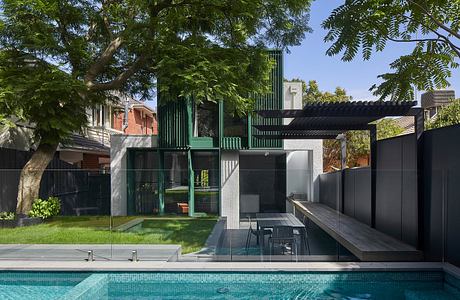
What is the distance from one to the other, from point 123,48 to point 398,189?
10.8m

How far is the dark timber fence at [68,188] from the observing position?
10945mm

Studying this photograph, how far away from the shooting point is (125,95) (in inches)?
659

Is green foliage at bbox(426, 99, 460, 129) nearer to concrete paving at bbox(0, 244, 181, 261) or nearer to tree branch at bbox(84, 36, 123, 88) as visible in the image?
tree branch at bbox(84, 36, 123, 88)

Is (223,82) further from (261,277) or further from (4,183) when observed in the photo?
(4,183)

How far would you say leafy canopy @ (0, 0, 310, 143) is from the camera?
11.1 meters

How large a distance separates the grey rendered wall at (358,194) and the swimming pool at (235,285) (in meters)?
3.54

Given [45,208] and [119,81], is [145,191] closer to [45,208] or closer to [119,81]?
[45,208]

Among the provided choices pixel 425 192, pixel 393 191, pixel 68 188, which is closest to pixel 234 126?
pixel 68 188

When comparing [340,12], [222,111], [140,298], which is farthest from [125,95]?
[340,12]

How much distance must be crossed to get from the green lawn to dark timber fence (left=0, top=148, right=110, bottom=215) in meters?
0.63

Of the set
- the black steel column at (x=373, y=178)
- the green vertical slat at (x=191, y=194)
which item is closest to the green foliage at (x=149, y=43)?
the green vertical slat at (x=191, y=194)

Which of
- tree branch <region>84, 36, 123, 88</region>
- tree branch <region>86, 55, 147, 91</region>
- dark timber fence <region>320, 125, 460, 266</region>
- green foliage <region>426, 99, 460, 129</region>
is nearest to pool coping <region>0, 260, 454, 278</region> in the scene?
dark timber fence <region>320, 125, 460, 266</region>

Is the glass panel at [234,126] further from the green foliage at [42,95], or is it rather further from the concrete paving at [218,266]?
the concrete paving at [218,266]

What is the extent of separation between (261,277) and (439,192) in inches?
150
